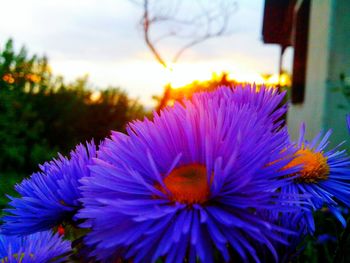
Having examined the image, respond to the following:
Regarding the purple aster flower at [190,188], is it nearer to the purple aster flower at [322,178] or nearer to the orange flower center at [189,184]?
the orange flower center at [189,184]

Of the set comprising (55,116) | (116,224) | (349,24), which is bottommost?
(55,116)

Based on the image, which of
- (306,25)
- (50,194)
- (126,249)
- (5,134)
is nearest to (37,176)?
(50,194)

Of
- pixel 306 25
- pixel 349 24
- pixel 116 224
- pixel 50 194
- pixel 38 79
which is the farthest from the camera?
pixel 38 79

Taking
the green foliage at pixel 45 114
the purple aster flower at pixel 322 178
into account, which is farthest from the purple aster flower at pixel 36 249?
the green foliage at pixel 45 114

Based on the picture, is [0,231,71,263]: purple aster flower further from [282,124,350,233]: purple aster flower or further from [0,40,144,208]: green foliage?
[0,40,144,208]: green foliage

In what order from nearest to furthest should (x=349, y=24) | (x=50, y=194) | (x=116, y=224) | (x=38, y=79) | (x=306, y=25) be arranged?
(x=116, y=224), (x=50, y=194), (x=349, y=24), (x=306, y=25), (x=38, y=79)

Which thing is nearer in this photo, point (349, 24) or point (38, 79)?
point (349, 24)

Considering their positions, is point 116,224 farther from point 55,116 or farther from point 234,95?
point 55,116
